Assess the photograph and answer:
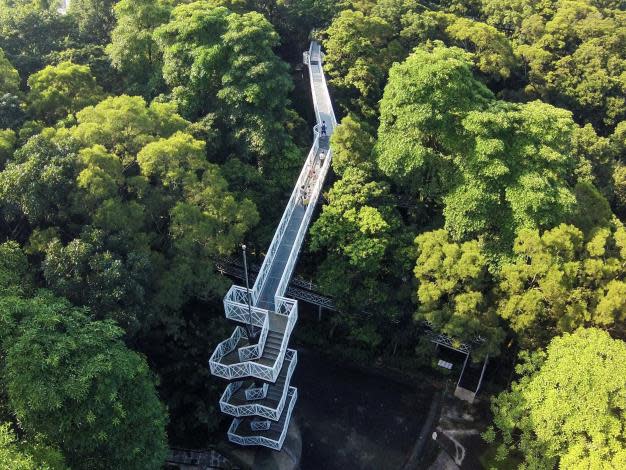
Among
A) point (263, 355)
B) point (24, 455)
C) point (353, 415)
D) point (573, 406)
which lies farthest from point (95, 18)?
point (573, 406)

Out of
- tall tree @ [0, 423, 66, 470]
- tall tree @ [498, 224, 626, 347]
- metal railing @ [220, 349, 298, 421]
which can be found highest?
tall tree @ [498, 224, 626, 347]

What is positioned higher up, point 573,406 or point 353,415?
point 573,406

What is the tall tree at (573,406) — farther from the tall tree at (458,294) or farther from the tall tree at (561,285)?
the tall tree at (458,294)

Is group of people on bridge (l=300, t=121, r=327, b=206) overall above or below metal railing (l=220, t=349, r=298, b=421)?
above

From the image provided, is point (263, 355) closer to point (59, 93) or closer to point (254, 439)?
point (254, 439)

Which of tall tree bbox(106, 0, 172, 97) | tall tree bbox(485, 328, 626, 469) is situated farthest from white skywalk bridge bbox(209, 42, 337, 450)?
tall tree bbox(106, 0, 172, 97)

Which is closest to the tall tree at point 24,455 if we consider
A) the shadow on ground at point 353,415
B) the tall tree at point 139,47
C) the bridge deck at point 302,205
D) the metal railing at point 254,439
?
the metal railing at point 254,439

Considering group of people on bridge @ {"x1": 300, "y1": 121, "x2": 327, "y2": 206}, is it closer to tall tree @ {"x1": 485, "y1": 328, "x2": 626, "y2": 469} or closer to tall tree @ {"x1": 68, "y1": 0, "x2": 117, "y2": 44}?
tall tree @ {"x1": 485, "y1": 328, "x2": 626, "y2": 469}
